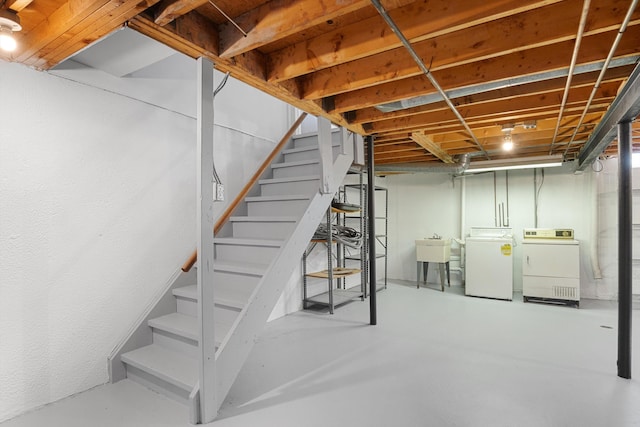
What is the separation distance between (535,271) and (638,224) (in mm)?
1854

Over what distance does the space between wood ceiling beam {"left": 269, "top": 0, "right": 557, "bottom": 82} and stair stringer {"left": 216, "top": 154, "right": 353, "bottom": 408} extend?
1.13 m

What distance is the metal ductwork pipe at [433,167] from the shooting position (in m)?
5.12

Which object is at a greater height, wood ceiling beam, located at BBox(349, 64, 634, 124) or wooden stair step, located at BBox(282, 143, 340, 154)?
wood ceiling beam, located at BBox(349, 64, 634, 124)

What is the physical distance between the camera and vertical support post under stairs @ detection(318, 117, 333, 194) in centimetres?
Result: 298

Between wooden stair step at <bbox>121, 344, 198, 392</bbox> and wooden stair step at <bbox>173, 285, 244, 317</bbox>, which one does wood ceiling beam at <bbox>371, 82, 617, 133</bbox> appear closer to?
wooden stair step at <bbox>173, 285, 244, 317</bbox>

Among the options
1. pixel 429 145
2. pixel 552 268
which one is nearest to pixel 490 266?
pixel 552 268

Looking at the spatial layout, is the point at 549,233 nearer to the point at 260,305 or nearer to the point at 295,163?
the point at 295,163

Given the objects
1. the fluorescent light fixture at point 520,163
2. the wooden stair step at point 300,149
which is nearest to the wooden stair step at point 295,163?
the wooden stair step at point 300,149

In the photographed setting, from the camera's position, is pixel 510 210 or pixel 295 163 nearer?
pixel 295 163

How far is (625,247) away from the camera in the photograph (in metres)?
2.57

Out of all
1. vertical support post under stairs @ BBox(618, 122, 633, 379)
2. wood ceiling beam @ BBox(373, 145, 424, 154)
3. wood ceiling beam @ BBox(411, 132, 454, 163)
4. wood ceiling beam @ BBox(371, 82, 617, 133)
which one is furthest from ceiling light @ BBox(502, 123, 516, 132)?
wood ceiling beam @ BBox(373, 145, 424, 154)

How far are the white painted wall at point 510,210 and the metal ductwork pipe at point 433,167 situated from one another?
0.99 metres

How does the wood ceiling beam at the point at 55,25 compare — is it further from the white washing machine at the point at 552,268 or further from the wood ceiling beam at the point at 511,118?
the white washing machine at the point at 552,268

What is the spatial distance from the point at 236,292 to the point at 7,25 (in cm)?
206
